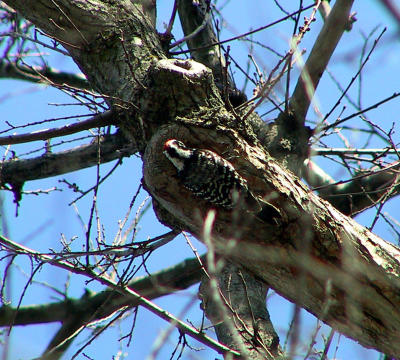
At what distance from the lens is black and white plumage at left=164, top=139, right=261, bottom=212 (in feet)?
9.37

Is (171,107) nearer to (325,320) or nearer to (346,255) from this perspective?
(346,255)

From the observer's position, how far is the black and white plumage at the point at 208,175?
2.86 meters

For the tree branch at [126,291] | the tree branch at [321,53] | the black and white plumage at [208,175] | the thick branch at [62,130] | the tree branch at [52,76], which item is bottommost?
the tree branch at [126,291]

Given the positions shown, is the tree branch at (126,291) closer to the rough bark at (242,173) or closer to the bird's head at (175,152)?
the rough bark at (242,173)

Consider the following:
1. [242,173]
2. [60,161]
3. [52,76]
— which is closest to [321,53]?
[242,173]

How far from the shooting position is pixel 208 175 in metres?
3.08

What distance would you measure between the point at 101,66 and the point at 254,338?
7.10ft

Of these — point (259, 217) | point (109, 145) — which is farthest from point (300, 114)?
point (109, 145)

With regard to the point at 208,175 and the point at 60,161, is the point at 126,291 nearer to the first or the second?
the point at 208,175

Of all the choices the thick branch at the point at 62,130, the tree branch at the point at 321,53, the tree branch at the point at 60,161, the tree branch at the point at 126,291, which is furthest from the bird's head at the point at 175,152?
the tree branch at the point at 60,161

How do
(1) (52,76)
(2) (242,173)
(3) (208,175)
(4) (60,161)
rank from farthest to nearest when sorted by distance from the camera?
(1) (52,76), (4) (60,161), (3) (208,175), (2) (242,173)

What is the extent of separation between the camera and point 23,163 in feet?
15.5

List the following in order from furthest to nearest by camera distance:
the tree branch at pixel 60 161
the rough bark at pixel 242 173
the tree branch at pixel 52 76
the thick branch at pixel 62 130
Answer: the tree branch at pixel 52 76 < the tree branch at pixel 60 161 < the thick branch at pixel 62 130 < the rough bark at pixel 242 173

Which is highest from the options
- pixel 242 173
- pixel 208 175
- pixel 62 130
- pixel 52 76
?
pixel 52 76
